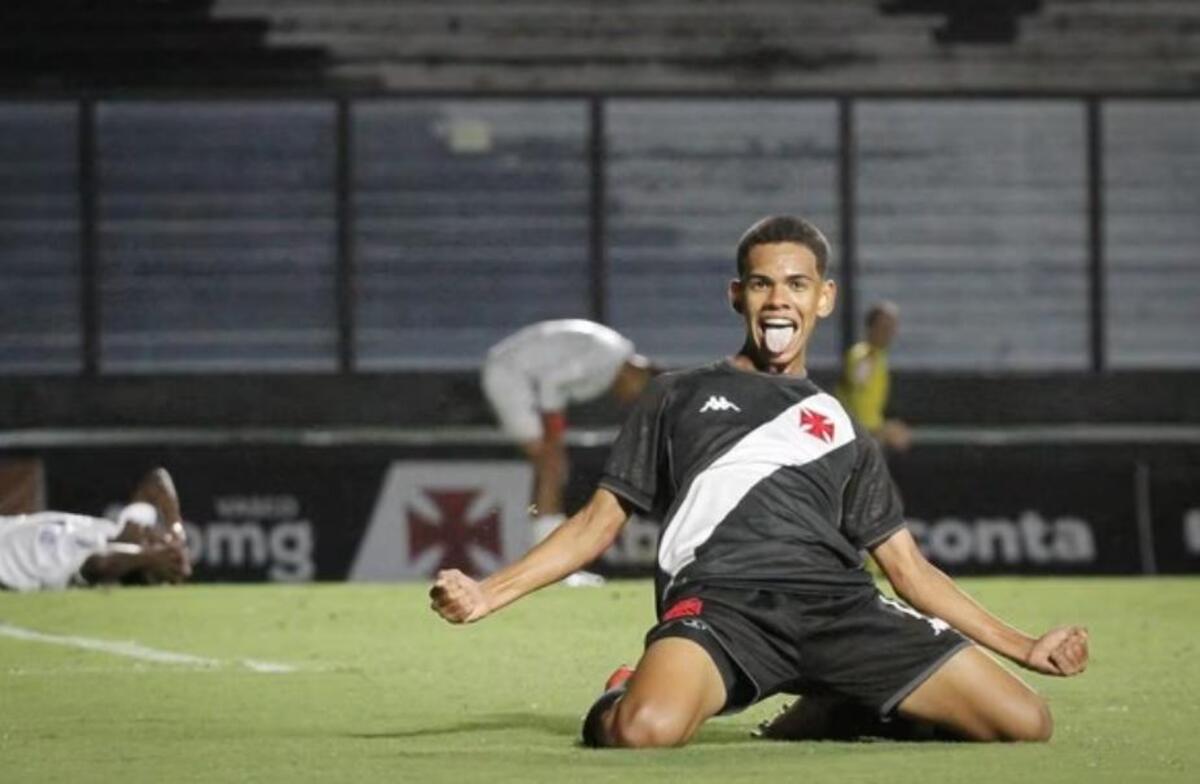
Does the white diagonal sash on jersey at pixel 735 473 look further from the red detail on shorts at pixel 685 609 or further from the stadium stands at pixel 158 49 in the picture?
the stadium stands at pixel 158 49

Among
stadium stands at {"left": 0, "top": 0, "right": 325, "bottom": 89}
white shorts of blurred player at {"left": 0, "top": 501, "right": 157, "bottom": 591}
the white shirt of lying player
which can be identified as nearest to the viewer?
white shorts of blurred player at {"left": 0, "top": 501, "right": 157, "bottom": 591}

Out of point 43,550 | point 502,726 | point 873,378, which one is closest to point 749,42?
point 873,378

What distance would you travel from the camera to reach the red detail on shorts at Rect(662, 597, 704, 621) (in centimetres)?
894

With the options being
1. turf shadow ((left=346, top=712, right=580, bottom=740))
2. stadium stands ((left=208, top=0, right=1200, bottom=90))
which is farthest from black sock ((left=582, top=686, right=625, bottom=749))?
stadium stands ((left=208, top=0, right=1200, bottom=90))

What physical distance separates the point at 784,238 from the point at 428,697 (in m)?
2.92

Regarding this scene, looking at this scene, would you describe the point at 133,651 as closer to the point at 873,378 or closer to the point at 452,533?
the point at 452,533

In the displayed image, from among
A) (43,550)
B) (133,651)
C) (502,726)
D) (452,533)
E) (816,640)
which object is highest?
(816,640)

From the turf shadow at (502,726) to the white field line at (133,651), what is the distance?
2383mm

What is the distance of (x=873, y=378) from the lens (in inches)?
880

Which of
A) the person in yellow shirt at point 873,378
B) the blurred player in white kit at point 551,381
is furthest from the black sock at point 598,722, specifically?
the person in yellow shirt at point 873,378

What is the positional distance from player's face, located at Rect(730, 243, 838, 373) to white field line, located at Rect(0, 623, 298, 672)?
404 cm

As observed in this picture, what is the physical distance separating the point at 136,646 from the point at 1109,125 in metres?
12.5

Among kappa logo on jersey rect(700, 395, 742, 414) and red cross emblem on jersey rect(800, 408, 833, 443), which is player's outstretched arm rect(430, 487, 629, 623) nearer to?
kappa logo on jersey rect(700, 395, 742, 414)

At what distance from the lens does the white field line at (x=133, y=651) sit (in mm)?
12812
